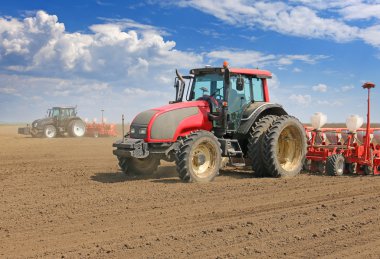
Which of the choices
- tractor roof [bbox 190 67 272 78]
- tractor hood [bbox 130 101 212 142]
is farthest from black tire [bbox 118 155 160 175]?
tractor roof [bbox 190 67 272 78]

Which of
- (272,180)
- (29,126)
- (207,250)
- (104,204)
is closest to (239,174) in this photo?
(272,180)

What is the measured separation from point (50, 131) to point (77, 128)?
173 centimetres

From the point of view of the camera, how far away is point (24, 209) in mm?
6332

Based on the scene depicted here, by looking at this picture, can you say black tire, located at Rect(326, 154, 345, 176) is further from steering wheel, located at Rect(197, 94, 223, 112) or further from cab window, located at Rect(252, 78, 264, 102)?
steering wheel, located at Rect(197, 94, 223, 112)

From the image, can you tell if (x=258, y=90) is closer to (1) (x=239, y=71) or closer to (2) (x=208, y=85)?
(1) (x=239, y=71)

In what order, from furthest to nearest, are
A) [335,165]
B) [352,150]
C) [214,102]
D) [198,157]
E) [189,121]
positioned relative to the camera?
[352,150]
[335,165]
[214,102]
[189,121]
[198,157]

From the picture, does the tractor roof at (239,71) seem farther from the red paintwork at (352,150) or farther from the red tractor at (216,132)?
A: the red paintwork at (352,150)

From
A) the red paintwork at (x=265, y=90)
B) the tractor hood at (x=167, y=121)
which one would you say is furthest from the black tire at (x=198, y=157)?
the red paintwork at (x=265, y=90)

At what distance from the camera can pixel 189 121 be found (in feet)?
29.1

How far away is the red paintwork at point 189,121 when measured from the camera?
8547mm

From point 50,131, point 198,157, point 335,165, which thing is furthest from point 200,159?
point 50,131

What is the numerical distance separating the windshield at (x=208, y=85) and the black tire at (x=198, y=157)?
4.32ft

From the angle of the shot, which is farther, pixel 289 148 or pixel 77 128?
pixel 77 128

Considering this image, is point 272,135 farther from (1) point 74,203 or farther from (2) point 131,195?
(1) point 74,203
